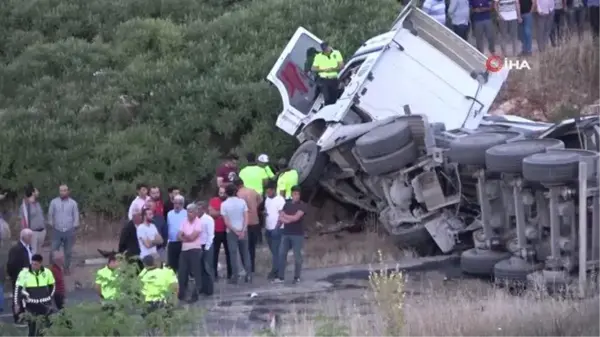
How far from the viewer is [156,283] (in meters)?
12.7

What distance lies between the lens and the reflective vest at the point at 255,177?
63.9ft

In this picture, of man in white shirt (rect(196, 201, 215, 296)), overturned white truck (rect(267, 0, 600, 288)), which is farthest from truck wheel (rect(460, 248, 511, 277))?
man in white shirt (rect(196, 201, 215, 296))

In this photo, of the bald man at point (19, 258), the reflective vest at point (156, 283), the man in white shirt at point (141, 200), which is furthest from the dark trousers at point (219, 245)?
the reflective vest at point (156, 283)

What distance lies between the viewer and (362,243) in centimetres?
2055

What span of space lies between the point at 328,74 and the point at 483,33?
5.31 meters

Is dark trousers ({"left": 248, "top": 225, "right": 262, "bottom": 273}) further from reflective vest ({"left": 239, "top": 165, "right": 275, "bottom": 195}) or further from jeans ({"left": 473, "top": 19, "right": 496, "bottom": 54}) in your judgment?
jeans ({"left": 473, "top": 19, "right": 496, "bottom": 54})

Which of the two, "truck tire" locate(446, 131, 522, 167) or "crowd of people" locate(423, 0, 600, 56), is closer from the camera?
"truck tire" locate(446, 131, 522, 167)

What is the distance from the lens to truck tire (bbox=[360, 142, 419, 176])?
18188 mm

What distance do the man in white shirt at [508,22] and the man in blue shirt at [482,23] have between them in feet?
0.63

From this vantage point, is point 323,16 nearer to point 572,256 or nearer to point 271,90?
point 271,90

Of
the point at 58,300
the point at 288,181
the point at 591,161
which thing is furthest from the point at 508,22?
the point at 58,300

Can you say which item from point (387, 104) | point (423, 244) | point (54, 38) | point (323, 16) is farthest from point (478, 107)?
point (54, 38)

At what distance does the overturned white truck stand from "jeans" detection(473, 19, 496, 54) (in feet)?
15.5

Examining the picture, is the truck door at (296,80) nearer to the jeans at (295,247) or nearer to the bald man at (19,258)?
the jeans at (295,247)
